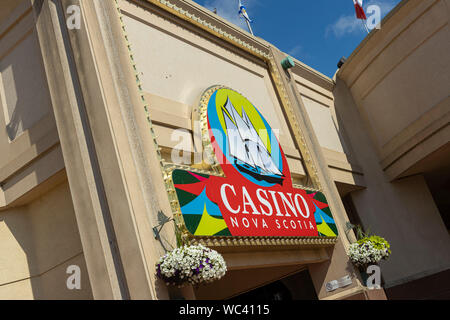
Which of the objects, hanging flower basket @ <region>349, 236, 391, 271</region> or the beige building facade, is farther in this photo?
hanging flower basket @ <region>349, 236, 391, 271</region>

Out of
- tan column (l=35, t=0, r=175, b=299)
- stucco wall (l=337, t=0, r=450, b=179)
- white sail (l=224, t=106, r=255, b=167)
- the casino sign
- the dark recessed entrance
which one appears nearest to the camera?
tan column (l=35, t=0, r=175, b=299)

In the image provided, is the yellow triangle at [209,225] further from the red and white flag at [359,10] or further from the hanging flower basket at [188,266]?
the red and white flag at [359,10]

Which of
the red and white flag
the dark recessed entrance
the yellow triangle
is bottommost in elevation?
the dark recessed entrance

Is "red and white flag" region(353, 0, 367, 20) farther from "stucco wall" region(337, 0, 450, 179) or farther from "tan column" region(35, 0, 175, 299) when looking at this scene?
"tan column" region(35, 0, 175, 299)

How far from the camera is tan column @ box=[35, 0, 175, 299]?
28.9 feet

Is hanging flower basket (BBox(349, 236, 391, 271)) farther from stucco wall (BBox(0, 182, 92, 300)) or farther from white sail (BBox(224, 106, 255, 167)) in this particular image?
stucco wall (BBox(0, 182, 92, 300))

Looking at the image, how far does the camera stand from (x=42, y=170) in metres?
10.9

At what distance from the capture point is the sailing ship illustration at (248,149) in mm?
11984

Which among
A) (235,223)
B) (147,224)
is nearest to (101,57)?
(147,224)

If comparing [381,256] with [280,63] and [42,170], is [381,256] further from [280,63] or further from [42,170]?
[42,170]

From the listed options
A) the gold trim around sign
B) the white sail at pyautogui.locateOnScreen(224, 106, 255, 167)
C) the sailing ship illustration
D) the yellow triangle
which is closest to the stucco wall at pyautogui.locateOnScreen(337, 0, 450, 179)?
the gold trim around sign

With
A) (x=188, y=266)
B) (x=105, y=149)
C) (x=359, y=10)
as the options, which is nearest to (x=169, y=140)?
(x=105, y=149)

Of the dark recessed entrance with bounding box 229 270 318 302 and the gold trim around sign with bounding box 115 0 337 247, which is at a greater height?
the gold trim around sign with bounding box 115 0 337 247

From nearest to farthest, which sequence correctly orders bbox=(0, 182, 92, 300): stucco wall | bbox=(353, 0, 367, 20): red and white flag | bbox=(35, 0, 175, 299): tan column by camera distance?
bbox=(35, 0, 175, 299): tan column
bbox=(0, 182, 92, 300): stucco wall
bbox=(353, 0, 367, 20): red and white flag
